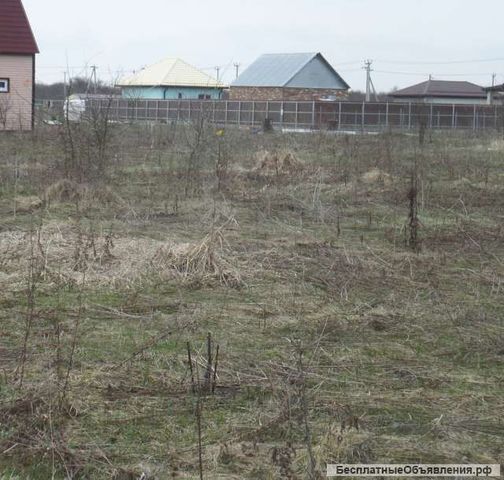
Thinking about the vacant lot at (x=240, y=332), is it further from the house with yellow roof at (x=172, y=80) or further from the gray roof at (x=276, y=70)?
the house with yellow roof at (x=172, y=80)

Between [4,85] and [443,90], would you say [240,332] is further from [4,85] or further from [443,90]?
[443,90]

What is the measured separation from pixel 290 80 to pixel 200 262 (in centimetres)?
5360

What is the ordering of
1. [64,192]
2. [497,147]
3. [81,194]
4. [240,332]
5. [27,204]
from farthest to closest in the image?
1. [497,147]
2. [64,192]
3. [81,194]
4. [27,204]
5. [240,332]

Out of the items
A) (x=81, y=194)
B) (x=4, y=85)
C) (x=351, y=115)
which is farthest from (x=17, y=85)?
(x=351, y=115)

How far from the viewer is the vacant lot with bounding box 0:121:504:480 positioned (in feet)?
13.6

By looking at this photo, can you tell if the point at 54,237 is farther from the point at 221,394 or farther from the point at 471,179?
the point at 471,179

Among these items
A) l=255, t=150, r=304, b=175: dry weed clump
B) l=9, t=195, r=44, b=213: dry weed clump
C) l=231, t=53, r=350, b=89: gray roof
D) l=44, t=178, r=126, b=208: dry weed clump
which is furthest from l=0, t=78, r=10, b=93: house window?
l=231, t=53, r=350, b=89: gray roof

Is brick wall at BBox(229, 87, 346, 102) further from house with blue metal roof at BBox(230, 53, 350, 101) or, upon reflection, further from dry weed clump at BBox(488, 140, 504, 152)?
dry weed clump at BBox(488, 140, 504, 152)

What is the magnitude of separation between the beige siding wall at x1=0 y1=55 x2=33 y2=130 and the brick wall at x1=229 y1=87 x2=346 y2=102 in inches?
1266

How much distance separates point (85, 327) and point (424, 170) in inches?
508

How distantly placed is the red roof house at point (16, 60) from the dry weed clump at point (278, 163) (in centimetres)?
1362

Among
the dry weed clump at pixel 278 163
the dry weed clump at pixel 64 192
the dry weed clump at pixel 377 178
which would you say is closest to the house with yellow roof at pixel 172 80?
the dry weed clump at pixel 278 163

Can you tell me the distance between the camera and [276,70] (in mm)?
62281

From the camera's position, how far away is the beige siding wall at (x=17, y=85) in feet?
95.3
